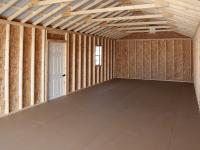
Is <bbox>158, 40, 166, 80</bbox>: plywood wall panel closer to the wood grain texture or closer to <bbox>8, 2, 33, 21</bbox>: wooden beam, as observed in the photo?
the wood grain texture

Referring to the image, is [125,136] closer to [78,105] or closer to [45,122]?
[45,122]

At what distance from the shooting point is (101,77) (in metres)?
11.8

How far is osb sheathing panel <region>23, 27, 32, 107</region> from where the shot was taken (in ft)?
20.4

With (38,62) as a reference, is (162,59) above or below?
above

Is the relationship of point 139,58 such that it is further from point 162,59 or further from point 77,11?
point 77,11

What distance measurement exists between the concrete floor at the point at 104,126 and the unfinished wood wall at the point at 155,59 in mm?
5753

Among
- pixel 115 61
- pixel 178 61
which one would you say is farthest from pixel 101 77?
pixel 178 61

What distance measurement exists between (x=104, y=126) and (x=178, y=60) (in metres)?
9.33

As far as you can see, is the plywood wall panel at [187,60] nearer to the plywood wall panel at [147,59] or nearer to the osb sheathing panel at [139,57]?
the plywood wall panel at [147,59]

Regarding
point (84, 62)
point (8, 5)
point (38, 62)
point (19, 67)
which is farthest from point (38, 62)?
point (84, 62)

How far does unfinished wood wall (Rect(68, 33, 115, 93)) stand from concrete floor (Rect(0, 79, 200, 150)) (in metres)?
1.83

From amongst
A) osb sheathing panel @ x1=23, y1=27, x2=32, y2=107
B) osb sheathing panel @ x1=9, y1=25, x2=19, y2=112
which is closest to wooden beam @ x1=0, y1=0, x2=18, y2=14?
osb sheathing panel @ x1=9, y1=25, x2=19, y2=112

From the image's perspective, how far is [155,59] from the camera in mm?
13211

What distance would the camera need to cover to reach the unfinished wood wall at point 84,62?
28.5ft
